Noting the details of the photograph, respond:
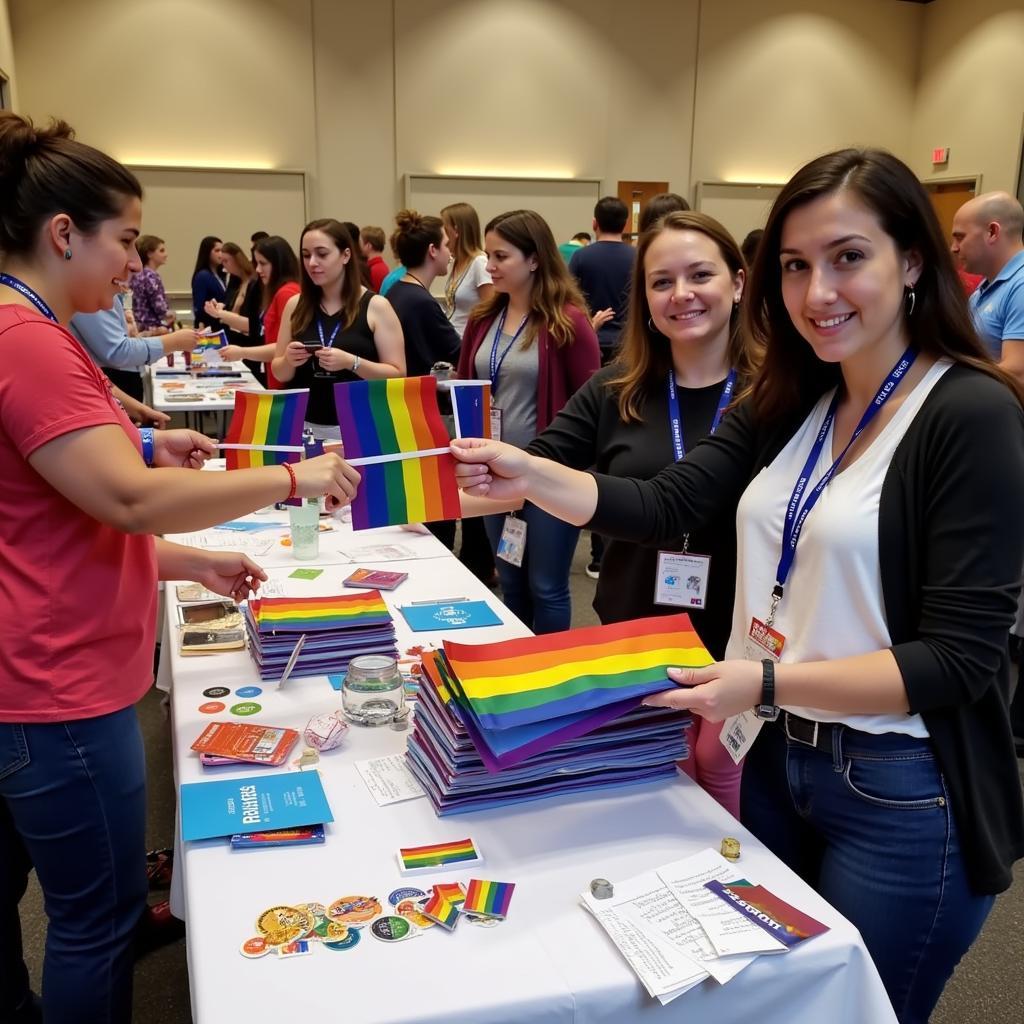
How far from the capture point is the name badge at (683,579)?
183 cm

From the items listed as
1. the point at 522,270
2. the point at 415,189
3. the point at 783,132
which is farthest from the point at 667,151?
the point at 522,270

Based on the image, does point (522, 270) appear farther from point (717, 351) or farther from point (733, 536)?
point (733, 536)

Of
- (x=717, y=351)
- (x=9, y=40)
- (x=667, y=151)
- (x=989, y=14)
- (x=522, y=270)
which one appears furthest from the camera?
(x=667, y=151)

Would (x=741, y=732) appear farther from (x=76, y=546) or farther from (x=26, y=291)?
(x=26, y=291)

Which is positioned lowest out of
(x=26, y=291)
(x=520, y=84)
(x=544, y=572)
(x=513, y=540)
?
(x=544, y=572)

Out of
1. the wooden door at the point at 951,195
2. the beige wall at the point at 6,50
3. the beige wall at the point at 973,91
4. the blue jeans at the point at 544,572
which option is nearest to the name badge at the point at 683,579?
the blue jeans at the point at 544,572

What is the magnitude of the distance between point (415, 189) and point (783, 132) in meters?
4.40

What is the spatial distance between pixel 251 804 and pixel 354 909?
28 centimetres

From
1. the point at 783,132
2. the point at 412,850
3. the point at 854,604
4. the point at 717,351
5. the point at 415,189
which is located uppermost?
the point at 783,132

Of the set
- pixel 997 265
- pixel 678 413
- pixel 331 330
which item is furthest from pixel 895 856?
pixel 997 265

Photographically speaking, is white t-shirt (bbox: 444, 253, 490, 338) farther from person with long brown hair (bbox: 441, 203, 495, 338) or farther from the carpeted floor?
the carpeted floor

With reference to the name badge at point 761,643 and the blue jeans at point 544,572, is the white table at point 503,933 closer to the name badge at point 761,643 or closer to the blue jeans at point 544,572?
the name badge at point 761,643

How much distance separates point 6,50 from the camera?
7980mm

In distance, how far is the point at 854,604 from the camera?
3.95 ft
